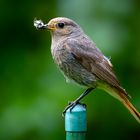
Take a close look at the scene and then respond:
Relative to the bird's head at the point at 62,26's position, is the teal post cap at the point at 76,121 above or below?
below

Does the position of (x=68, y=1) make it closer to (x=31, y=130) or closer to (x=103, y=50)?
(x=103, y=50)

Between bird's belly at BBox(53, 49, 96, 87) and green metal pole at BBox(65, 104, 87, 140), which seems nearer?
green metal pole at BBox(65, 104, 87, 140)

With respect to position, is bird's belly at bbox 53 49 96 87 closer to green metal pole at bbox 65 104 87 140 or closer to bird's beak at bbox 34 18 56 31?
bird's beak at bbox 34 18 56 31

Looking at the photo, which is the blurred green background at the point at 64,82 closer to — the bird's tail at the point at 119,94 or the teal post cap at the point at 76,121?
the bird's tail at the point at 119,94

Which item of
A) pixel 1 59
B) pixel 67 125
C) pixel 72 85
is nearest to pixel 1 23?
pixel 1 59

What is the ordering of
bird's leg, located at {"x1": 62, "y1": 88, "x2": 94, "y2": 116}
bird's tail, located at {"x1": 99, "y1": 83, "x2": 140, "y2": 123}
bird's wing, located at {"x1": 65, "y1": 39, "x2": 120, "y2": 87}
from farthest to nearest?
bird's wing, located at {"x1": 65, "y1": 39, "x2": 120, "y2": 87} < bird's tail, located at {"x1": 99, "y1": 83, "x2": 140, "y2": 123} < bird's leg, located at {"x1": 62, "y1": 88, "x2": 94, "y2": 116}

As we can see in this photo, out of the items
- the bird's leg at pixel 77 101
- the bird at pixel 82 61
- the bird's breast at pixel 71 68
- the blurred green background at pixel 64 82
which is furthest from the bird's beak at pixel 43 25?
the bird's leg at pixel 77 101

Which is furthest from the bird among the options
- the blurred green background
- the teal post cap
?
the teal post cap
